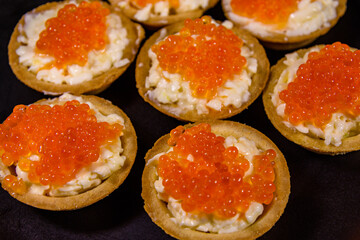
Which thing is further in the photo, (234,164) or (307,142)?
(307,142)

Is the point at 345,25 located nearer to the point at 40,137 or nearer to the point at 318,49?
the point at 318,49

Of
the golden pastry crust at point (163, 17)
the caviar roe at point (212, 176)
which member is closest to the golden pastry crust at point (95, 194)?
the caviar roe at point (212, 176)

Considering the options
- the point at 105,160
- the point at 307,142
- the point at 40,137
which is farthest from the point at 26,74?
the point at 307,142

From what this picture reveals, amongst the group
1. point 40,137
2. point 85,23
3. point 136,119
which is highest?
point 85,23

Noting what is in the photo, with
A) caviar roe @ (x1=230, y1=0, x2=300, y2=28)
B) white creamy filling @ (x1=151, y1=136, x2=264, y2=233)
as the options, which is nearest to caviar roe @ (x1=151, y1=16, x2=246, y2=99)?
caviar roe @ (x1=230, y1=0, x2=300, y2=28)

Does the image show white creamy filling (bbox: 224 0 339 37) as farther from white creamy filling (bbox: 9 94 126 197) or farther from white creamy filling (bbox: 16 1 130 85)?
white creamy filling (bbox: 9 94 126 197)
